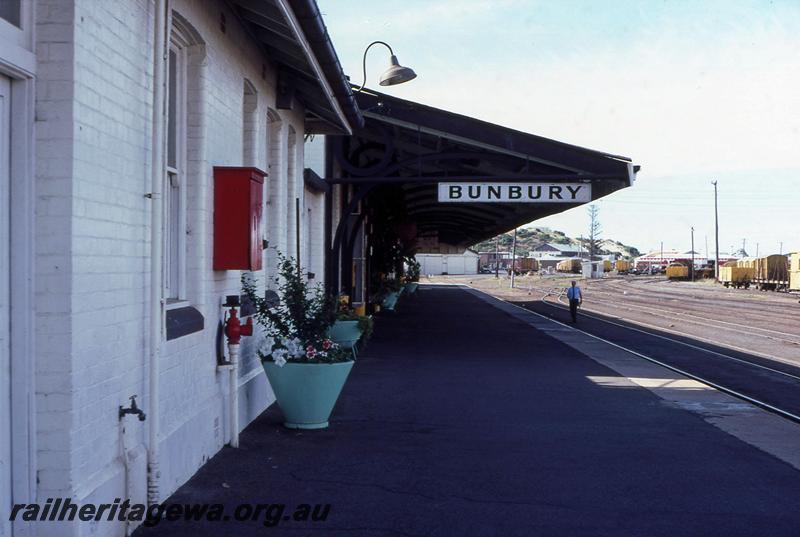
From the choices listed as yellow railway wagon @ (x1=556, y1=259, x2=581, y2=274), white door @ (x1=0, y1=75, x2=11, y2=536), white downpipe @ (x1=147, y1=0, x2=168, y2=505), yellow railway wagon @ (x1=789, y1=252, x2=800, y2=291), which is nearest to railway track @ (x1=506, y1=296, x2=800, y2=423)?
white downpipe @ (x1=147, y1=0, x2=168, y2=505)

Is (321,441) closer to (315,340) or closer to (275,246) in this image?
(315,340)

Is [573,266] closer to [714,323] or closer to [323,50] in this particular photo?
[714,323]

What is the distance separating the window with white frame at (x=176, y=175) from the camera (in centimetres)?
689

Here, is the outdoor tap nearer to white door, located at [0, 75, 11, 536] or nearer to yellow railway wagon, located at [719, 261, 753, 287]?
white door, located at [0, 75, 11, 536]

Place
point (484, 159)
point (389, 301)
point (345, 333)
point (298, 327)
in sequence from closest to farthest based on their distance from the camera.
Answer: point (298, 327) → point (345, 333) → point (484, 159) → point (389, 301)

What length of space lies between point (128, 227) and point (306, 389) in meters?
3.48

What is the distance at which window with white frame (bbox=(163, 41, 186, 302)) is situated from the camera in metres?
6.89

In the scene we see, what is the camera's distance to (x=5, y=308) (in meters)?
4.27

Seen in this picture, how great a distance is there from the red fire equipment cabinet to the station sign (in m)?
8.53

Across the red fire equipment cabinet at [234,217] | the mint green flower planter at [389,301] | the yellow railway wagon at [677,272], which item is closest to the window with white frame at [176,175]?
the red fire equipment cabinet at [234,217]

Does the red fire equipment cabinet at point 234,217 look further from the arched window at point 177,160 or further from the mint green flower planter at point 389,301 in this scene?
the mint green flower planter at point 389,301

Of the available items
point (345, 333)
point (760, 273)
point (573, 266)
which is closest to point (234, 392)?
point (345, 333)

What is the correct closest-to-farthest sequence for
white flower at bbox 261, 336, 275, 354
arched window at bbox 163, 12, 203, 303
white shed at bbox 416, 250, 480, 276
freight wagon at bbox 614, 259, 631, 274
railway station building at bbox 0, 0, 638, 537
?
railway station building at bbox 0, 0, 638, 537
arched window at bbox 163, 12, 203, 303
white flower at bbox 261, 336, 275, 354
white shed at bbox 416, 250, 480, 276
freight wagon at bbox 614, 259, 631, 274

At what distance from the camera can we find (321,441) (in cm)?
815
